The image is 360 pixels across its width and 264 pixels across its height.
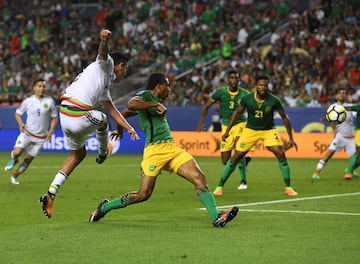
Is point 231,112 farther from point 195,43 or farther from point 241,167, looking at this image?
point 195,43

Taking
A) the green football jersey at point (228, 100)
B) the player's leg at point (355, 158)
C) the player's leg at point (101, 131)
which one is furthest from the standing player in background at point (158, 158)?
the player's leg at point (355, 158)

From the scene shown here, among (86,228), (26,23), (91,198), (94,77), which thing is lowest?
(26,23)

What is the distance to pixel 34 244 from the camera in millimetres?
10516

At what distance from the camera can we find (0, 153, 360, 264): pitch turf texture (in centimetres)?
976

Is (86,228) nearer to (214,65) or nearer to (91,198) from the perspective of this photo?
(91,198)

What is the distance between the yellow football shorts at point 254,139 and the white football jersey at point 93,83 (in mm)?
5339

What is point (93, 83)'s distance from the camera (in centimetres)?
1272

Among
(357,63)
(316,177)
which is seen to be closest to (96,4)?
(357,63)

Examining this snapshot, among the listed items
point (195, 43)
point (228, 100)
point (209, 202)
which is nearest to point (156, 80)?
point (209, 202)

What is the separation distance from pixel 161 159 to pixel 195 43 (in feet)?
86.4

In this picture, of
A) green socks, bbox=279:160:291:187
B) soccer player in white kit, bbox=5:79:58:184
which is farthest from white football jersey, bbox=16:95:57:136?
green socks, bbox=279:160:291:187

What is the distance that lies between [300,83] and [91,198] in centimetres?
1776

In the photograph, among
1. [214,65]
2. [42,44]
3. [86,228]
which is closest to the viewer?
[86,228]

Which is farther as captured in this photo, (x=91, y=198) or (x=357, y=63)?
(x=357, y=63)
